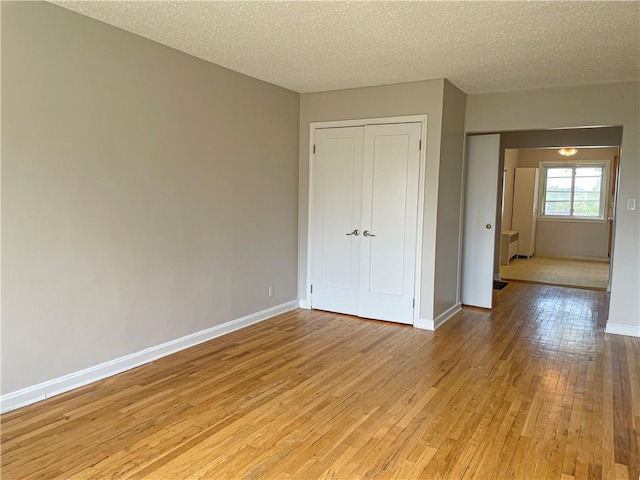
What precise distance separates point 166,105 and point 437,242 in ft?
9.27

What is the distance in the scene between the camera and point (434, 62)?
3930mm

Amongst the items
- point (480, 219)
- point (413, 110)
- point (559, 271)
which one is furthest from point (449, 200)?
point (559, 271)

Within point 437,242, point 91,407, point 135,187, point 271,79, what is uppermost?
point 271,79

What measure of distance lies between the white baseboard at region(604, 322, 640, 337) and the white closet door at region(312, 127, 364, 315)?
2558 mm

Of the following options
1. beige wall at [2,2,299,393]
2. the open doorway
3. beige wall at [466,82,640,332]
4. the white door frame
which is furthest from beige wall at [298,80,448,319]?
the open doorway

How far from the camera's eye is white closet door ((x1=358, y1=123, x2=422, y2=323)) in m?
4.73

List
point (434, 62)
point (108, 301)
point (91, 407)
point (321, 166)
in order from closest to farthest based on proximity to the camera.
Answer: point (91, 407) < point (108, 301) < point (434, 62) < point (321, 166)

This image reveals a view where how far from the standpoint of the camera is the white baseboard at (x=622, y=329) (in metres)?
4.58

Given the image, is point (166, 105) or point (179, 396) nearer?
point (179, 396)

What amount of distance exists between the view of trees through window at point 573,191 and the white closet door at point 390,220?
708 centimetres

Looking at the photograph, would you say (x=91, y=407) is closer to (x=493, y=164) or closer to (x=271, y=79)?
(x=271, y=79)

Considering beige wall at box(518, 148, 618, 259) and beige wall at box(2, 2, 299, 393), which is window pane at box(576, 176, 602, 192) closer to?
beige wall at box(518, 148, 618, 259)

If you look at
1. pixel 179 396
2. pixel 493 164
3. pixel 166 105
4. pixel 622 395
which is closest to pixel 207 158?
pixel 166 105

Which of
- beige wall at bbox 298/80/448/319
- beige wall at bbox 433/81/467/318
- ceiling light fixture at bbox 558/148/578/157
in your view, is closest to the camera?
beige wall at bbox 298/80/448/319
